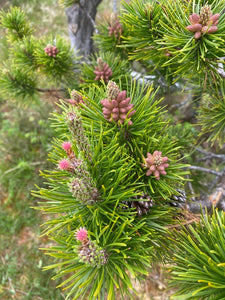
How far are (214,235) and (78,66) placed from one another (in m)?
1.04

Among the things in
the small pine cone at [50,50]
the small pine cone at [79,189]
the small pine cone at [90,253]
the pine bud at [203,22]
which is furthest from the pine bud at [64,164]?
the small pine cone at [50,50]

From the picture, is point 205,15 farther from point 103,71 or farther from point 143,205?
point 143,205

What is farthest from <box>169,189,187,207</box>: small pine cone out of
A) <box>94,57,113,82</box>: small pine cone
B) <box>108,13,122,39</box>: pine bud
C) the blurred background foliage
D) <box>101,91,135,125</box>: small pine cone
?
<box>108,13,122,39</box>: pine bud

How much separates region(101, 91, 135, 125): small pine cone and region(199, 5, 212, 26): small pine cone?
0.30m

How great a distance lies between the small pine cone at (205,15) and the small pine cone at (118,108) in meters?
0.30

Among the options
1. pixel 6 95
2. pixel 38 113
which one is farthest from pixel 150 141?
pixel 38 113

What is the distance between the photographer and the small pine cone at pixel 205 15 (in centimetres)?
60

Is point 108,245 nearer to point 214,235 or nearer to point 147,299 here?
point 214,235

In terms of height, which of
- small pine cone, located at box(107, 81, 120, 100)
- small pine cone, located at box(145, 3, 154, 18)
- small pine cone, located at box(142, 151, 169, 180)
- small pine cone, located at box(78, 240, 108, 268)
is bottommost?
small pine cone, located at box(78, 240, 108, 268)

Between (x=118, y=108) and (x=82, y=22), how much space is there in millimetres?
1236

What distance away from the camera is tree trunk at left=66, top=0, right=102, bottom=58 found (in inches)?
58.5

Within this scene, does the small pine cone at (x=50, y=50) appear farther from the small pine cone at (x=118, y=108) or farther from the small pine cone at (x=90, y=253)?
the small pine cone at (x=90, y=253)

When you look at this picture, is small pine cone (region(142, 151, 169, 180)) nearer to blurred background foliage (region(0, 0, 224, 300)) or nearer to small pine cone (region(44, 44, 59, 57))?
blurred background foliage (region(0, 0, 224, 300))

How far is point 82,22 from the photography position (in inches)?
61.4
